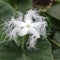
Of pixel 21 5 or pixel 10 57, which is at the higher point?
pixel 21 5

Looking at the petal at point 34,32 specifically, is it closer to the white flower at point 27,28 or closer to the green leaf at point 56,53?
the white flower at point 27,28

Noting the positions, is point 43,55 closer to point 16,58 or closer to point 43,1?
point 16,58

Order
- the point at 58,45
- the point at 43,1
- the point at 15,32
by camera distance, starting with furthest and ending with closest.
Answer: the point at 43,1, the point at 58,45, the point at 15,32

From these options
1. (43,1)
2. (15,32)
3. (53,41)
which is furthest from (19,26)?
(43,1)

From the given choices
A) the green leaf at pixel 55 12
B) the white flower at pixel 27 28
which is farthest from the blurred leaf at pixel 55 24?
the white flower at pixel 27 28

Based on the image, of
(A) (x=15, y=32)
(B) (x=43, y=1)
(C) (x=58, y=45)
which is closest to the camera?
(A) (x=15, y=32)

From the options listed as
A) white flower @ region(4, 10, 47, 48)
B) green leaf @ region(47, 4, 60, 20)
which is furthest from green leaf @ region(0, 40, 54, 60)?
green leaf @ region(47, 4, 60, 20)

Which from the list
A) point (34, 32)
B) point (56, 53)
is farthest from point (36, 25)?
point (56, 53)

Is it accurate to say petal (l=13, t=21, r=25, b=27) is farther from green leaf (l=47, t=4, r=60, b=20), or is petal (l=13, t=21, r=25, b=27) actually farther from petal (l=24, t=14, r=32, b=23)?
green leaf (l=47, t=4, r=60, b=20)
